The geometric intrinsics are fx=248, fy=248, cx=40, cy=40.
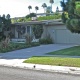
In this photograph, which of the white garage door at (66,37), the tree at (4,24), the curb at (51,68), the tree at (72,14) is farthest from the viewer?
the tree at (4,24)

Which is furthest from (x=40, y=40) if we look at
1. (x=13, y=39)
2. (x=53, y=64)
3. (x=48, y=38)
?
(x=53, y=64)

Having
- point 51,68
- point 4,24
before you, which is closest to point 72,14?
point 51,68

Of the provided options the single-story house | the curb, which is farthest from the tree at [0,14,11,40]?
the curb

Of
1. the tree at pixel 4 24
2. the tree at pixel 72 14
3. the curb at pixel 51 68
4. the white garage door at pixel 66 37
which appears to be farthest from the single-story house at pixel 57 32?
the curb at pixel 51 68

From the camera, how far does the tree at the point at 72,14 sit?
77.9 feet

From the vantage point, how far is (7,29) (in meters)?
37.5

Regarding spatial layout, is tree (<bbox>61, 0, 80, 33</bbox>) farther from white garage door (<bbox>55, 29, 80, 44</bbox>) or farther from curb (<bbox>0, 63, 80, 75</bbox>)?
curb (<bbox>0, 63, 80, 75</bbox>)

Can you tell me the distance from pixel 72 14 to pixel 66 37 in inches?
356

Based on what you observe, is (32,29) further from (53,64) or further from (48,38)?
(53,64)

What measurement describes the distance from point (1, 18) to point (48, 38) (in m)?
7.20

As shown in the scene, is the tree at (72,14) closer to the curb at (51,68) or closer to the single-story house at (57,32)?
the single-story house at (57,32)

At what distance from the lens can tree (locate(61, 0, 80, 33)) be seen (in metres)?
23.8

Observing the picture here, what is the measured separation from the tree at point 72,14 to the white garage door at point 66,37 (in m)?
7.23

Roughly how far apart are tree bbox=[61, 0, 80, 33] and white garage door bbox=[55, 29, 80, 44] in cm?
723
